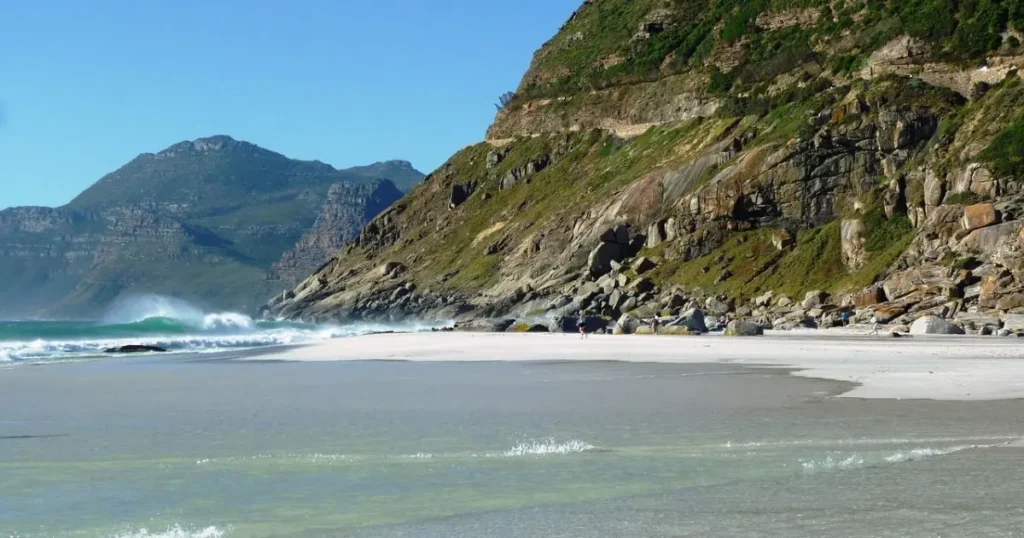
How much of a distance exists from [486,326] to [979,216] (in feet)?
77.4

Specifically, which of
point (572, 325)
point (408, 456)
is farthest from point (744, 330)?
point (408, 456)

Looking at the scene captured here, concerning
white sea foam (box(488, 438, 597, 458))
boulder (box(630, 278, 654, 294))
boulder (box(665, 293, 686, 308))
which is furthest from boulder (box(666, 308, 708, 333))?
white sea foam (box(488, 438, 597, 458))

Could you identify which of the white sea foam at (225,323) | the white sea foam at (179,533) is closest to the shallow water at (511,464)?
the white sea foam at (179,533)

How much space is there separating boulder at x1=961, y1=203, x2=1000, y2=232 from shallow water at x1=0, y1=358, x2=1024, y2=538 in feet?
108

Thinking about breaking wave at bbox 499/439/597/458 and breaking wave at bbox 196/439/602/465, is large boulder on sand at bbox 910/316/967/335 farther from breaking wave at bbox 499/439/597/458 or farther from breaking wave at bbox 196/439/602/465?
breaking wave at bbox 196/439/602/465

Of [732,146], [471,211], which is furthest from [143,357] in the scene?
[471,211]

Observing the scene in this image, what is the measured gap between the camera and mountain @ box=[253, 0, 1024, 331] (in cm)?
5178

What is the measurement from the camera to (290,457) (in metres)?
11.5

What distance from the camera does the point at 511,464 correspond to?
35.8 feet

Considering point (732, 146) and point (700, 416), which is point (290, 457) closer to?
point (700, 416)

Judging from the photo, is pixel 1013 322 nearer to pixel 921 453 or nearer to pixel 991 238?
pixel 991 238

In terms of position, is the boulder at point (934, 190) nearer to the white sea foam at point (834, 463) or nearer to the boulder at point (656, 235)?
the boulder at point (656, 235)

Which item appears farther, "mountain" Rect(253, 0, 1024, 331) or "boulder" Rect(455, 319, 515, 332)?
"boulder" Rect(455, 319, 515, 332)

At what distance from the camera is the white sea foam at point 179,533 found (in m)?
8.04
